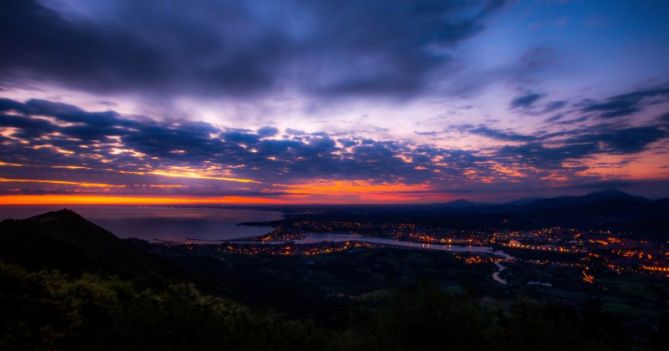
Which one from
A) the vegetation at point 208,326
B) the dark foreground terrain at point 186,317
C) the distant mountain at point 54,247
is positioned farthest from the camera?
the distant mountain at point 54,247

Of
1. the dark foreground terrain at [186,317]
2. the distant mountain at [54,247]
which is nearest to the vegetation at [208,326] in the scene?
the dark foreground terrain at [186,317]

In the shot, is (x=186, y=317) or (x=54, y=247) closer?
(x=186, y=317)

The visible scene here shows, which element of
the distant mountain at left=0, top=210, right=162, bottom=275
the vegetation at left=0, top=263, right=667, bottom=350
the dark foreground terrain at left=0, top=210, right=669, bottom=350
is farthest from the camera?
the distant mountain at left=0, top=210, right=162, bottom=275

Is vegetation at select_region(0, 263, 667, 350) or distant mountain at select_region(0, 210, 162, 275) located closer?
vegetation at select_region(0, 263, 667, 350)

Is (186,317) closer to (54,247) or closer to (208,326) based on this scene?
(208,326)

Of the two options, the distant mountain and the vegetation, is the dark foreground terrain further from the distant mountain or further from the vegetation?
the distant mountain

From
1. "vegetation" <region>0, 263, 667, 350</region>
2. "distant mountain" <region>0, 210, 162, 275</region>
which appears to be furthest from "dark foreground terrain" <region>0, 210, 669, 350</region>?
"distant mountain" <region>0, 210, 162, 275</region>

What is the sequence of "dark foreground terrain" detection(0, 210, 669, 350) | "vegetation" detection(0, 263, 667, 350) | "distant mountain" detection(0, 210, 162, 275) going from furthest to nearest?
"distant mountain" detection(0, 210, 162, 275)
"dark foreground terrain" detection(0, 210, 669, 350)
"vegetation" detection(0, 263, 667, 350)

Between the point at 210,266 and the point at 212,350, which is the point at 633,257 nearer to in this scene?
the point at 210,266

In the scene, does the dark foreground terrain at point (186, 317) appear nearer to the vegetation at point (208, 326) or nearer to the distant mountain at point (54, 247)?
the vegetation at point (208, 326)

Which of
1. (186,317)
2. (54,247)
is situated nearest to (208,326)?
(186,317)

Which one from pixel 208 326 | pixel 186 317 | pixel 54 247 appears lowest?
pixel 208 326
